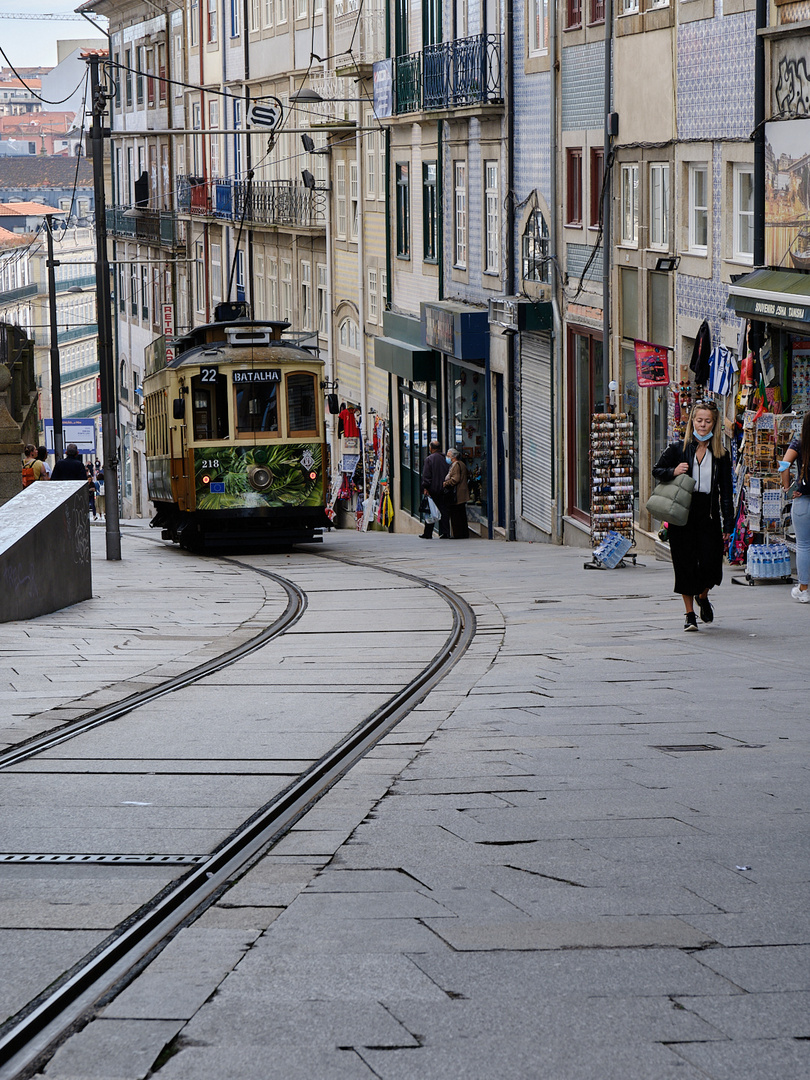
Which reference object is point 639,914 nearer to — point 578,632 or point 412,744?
point 412,744

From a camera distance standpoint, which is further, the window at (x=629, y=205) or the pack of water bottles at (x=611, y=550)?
the window at (x=629, y=205)

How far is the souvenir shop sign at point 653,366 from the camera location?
1922 cm

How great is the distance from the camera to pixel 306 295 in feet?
139

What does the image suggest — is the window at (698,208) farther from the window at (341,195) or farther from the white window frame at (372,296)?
the window at (341,195)

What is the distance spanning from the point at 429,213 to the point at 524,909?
2800 cm

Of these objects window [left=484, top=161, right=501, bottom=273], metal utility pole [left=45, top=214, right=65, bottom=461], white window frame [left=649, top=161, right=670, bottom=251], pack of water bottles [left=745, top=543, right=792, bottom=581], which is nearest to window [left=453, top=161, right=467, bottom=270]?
window [left=484, top=161, right=501, bottom=273]

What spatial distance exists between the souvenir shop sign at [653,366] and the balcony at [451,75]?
8552 mm

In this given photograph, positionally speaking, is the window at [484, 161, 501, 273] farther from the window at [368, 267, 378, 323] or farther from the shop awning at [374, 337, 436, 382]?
the window at [368, 267, 378, 323]

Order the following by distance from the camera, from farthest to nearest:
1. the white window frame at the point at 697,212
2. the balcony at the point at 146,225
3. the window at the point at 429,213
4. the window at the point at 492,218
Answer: the balcony at the point at 146,225, the window at the point at 429,213, the window at the point at 492,218, the white window frame at the point at 697,212

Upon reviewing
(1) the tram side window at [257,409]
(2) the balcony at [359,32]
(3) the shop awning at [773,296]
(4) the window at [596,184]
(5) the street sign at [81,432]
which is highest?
(2) the balcony at [359,32]

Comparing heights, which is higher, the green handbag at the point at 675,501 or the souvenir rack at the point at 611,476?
the green handbag at the point at 675,501

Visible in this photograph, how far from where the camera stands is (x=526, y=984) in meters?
4.66

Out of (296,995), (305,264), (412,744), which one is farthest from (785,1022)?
(305,264)

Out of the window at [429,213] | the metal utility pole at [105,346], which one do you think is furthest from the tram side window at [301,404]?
the window at [429,213]
